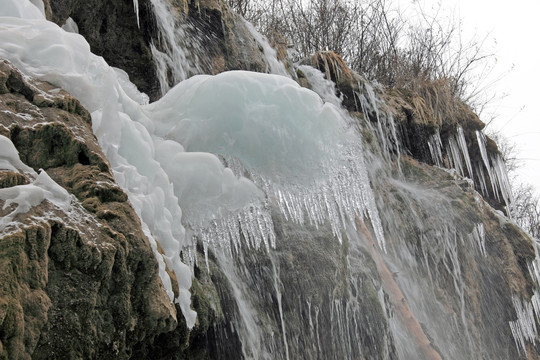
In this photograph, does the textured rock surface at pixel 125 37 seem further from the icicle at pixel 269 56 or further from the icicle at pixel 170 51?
the icicle at pixel 269 56

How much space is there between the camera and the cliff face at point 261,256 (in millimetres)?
1720

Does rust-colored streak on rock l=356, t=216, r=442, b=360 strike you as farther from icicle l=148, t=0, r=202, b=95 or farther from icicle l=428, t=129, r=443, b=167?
icicle l=428, t=129, r=443, b=167

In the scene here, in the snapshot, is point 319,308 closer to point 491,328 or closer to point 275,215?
point 275,215

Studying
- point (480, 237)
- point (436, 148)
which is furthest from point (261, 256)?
point (436, 148)

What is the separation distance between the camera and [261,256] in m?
4.06

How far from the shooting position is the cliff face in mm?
Result: 1720

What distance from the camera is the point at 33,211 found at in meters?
1.68

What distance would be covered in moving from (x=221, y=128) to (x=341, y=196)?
0.82 m

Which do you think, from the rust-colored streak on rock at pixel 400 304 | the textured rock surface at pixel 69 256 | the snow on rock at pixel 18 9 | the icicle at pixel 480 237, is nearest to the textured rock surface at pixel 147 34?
the snow on rock at pixel 18 9

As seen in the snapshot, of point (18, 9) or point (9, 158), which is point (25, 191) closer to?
point (9, 158)

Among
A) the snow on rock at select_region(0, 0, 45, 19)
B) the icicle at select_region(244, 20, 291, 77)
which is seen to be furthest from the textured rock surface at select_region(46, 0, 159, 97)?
the snow on rock at select_region(0, 0, 45, 19)

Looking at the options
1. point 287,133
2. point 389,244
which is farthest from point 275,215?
point 389,244

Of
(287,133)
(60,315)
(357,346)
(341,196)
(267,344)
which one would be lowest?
(357,346)

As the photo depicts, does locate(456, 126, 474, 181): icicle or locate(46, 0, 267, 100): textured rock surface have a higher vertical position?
locate(46, 0, 267, 100): textured rock surface
